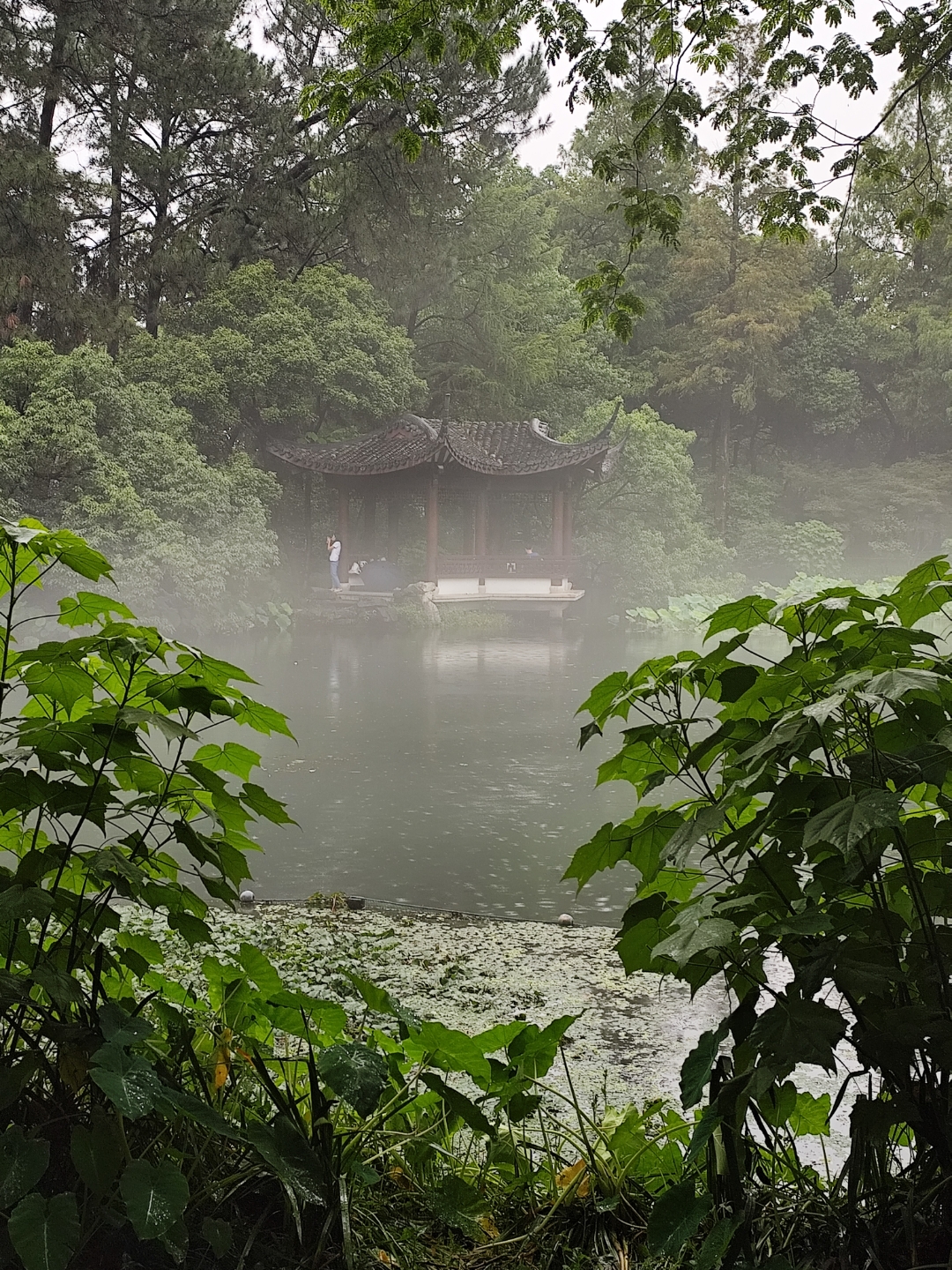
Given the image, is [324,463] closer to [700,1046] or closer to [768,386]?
[768,386]

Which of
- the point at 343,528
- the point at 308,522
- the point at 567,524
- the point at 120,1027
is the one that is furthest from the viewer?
the point at 308,522

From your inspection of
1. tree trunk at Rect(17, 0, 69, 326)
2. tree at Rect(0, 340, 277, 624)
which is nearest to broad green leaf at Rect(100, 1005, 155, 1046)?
tree at Rect(0, 340, 277, 624)

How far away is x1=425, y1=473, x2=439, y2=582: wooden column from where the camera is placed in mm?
12516

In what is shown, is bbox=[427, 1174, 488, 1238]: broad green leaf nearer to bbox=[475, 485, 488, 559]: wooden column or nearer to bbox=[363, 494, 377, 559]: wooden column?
bbox=[475, 485, 488, 559]: wooden column

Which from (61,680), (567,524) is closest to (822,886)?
(61,680)

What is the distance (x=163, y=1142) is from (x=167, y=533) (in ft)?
28.8

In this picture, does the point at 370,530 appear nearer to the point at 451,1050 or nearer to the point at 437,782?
the point at 437,782

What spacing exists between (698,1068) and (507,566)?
495 inches

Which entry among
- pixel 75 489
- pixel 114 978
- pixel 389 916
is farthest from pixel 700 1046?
pixel 75 489

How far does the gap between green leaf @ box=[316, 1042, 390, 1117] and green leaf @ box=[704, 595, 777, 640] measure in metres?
0.38

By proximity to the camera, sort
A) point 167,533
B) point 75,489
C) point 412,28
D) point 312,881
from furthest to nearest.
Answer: point 167,533
point 75,489
point 312,881
point 412,28

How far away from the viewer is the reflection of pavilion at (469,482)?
1243 centimetres

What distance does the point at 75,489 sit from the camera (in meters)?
8.54

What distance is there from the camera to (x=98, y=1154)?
68 centimetres
